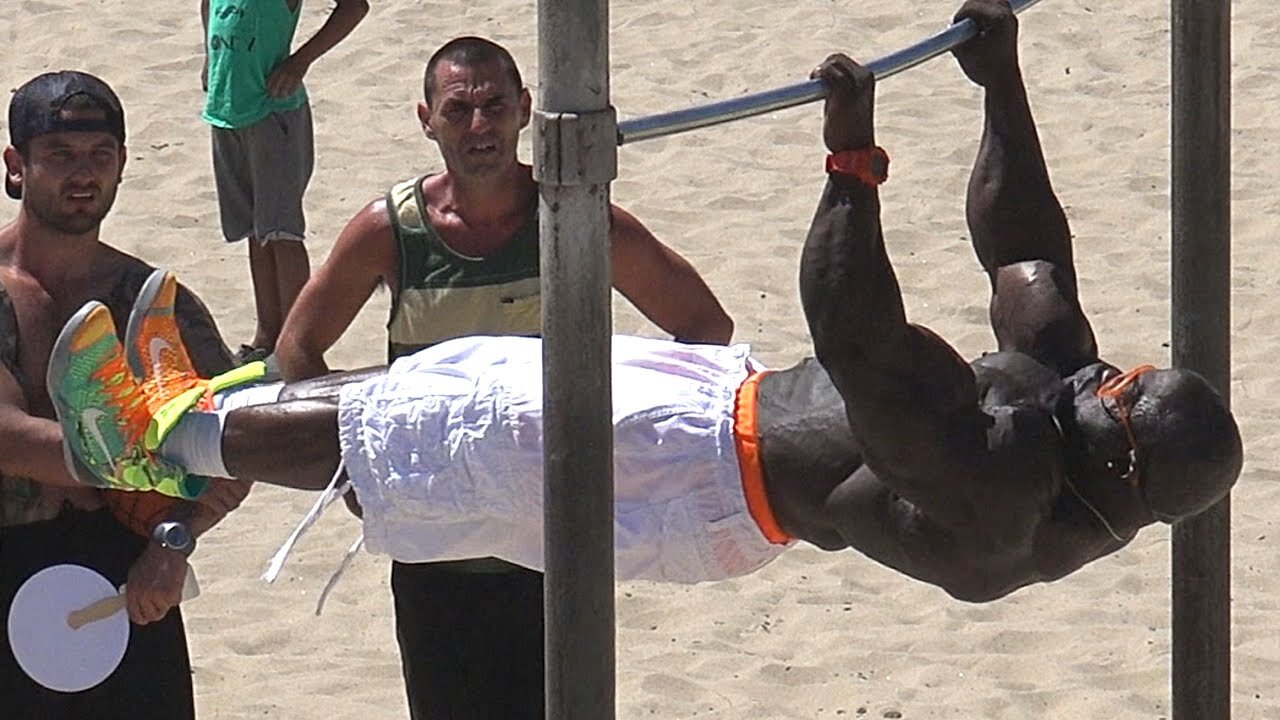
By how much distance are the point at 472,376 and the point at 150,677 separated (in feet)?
2.32

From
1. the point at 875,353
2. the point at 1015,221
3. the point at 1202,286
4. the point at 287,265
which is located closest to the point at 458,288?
the point at 1015,221

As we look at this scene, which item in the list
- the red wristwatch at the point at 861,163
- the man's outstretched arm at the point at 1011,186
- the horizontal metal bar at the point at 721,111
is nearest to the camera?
the horizontal metal bar at the point at 721,111

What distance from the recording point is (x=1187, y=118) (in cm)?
377

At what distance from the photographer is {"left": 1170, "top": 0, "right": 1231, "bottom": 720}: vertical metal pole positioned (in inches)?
148

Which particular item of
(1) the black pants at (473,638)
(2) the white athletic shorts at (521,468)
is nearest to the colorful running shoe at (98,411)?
(2) the white athletic shorts at (521,468)

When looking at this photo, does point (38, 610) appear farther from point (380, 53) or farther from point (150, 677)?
point (380, 53)

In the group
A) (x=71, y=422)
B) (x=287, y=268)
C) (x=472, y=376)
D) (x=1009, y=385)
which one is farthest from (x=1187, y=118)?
(x=287, y=268)

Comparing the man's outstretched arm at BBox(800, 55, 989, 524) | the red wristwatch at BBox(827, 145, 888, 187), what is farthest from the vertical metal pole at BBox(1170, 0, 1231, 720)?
the red wristwatch at BBox(827, 145, 888, 187)

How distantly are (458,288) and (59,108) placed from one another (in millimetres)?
671

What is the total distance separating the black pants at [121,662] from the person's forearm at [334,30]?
337 cm

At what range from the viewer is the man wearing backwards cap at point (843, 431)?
10.3ft

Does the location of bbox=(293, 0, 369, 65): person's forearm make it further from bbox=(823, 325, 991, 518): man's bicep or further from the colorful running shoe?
bbox=(823, 325, 991, 518): man's bicep

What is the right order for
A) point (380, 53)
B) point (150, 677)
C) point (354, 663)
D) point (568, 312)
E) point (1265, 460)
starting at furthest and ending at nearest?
point (380, 53) → point (1265, 460) → point (354, 663) → point (150, 677) → point (568, 312)

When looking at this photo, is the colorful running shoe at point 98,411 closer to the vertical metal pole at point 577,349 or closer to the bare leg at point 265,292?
the vertical metal pole at point 577,349
